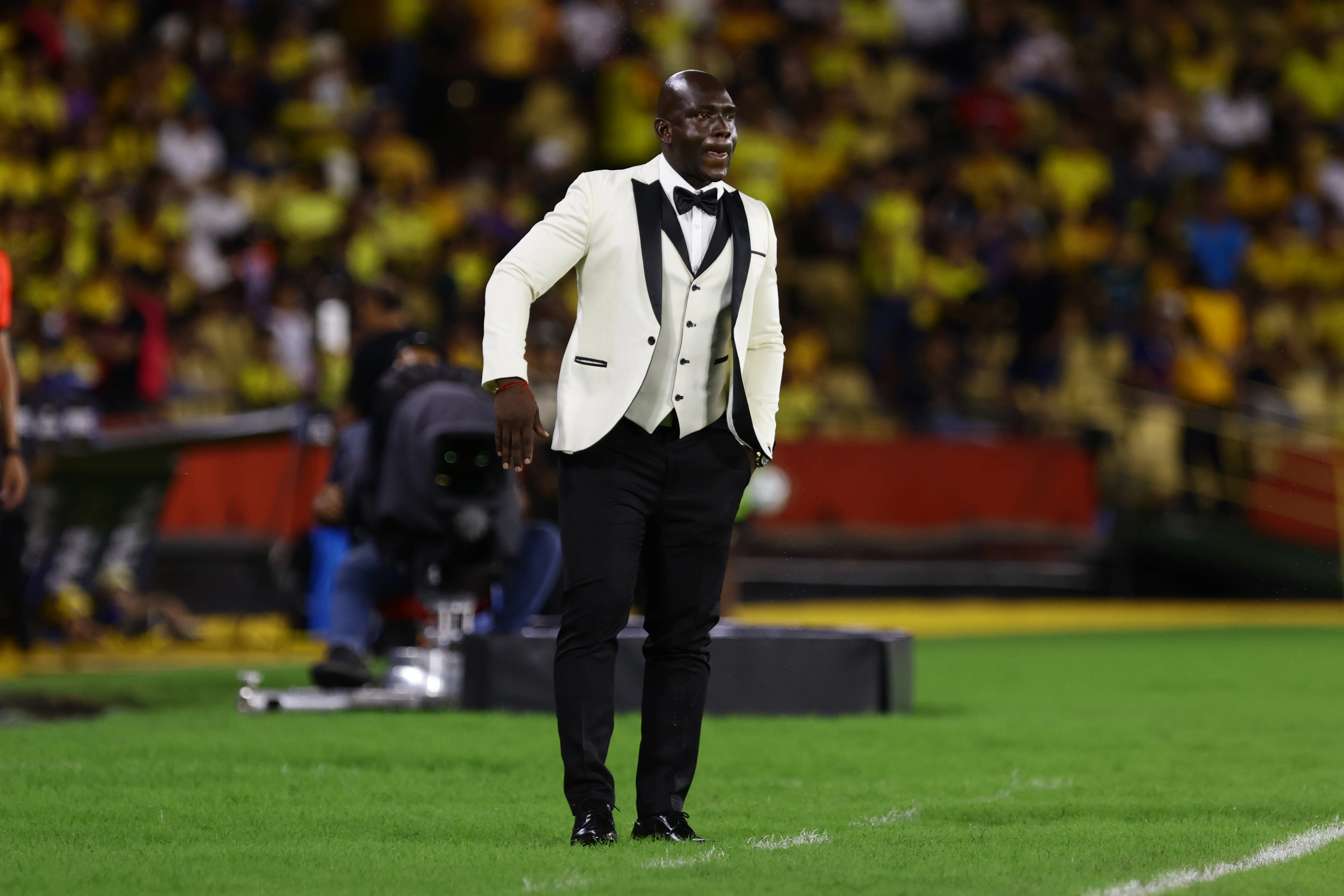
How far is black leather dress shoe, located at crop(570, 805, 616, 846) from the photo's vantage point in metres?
4.96

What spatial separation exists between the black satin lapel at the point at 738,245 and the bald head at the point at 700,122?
4.7 inches

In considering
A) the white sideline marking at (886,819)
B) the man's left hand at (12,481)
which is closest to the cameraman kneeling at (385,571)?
the man's left hand at (12,481)

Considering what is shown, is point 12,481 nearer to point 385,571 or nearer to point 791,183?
point 385,571

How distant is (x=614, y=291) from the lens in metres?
5.05

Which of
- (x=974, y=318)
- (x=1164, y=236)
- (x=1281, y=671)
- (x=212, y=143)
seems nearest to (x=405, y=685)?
(x=1281, y=671)

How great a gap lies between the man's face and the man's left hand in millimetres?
3836

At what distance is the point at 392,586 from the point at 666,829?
4148 mm

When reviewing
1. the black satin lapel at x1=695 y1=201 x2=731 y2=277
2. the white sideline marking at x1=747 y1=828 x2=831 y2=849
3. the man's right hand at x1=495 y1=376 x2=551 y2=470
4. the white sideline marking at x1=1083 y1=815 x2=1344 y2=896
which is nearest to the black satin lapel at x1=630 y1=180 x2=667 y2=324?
the black satin lapel at x1=695 y1=201 x2=731 y2=277

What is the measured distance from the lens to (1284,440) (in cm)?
1725

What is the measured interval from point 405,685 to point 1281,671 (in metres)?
5.26

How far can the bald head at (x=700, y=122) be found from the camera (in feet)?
16.6

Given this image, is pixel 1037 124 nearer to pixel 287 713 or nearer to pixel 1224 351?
pixel 1224 351

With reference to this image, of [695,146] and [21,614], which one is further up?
[695,146]

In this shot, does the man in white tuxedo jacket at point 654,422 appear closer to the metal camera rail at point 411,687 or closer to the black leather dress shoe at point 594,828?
the black leather dress shoe at point 594,828
